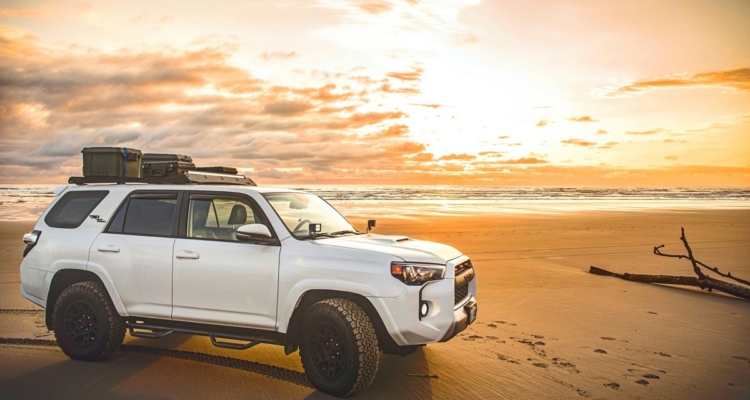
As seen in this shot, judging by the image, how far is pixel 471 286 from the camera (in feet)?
18.0

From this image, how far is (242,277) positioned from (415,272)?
1.63m

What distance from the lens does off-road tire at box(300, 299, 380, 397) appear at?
464 cm

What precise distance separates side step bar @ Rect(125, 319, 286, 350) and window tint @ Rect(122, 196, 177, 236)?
3.01ft

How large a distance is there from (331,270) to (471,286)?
60.1 inches

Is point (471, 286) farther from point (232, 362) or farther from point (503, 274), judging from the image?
point (503, 274)

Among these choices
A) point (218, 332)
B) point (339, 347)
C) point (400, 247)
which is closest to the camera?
point (339, 347)

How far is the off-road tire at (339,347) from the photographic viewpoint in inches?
183

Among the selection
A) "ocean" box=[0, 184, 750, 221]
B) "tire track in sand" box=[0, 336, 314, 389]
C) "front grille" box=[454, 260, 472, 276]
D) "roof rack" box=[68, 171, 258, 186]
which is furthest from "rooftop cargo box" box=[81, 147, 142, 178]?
"ocean" box=[0, 184, 750, 221]

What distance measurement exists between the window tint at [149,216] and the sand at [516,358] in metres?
1.36

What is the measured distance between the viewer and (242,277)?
512 centimetres

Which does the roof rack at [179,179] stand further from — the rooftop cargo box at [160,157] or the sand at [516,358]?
the sand at [516,358]

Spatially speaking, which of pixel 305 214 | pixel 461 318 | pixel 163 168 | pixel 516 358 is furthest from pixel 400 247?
pixel 163 168

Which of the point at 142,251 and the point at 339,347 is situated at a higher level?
the point at 142,251

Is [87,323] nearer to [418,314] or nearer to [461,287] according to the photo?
[418,314]
